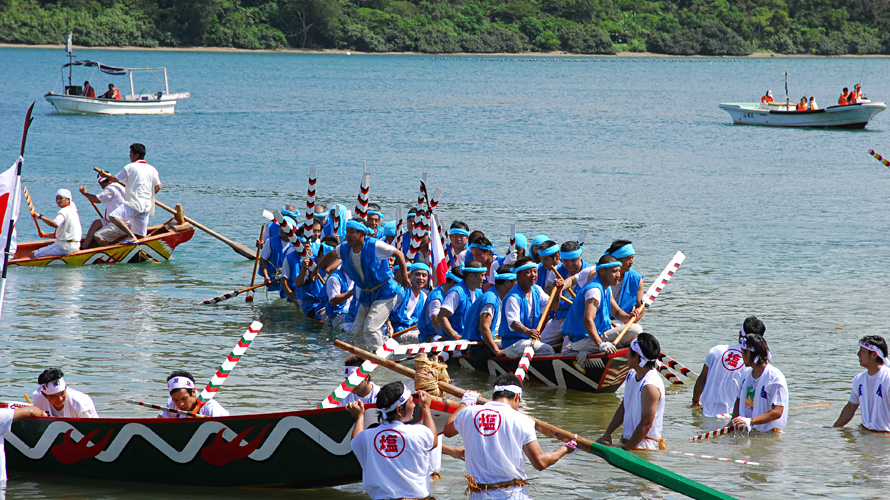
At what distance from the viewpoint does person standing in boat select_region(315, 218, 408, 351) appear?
13.0 meters

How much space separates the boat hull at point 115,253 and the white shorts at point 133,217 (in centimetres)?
22

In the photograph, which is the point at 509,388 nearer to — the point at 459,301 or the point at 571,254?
the point at 459,301

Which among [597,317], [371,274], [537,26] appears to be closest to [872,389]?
[597,317]

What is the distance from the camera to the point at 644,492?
9.05 m

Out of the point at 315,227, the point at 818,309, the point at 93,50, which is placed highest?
the point at 93,50

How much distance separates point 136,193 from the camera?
63.2 feet

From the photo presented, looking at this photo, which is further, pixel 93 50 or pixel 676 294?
pixel 93 50

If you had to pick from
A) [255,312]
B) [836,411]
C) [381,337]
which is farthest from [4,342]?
[836,411]

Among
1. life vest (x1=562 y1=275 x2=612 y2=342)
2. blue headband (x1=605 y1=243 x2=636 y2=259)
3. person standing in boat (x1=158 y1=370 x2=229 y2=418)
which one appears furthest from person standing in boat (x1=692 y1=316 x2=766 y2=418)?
person standing in boat (x1=158 y1=370 x2=229 y2=418)

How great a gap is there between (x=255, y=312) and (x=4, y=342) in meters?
4.00

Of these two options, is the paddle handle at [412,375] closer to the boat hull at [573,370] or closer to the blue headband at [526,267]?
the boat hull at [573,370]

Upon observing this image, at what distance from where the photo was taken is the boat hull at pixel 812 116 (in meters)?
47.5

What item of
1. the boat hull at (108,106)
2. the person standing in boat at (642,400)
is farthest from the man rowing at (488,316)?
the boat hull at (108,106)

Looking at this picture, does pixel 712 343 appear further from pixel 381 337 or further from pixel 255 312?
pixel 255 312
